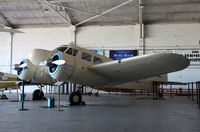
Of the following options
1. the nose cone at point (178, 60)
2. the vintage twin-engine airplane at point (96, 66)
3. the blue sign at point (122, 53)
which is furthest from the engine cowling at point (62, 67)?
the blue sign at point (122, 53)

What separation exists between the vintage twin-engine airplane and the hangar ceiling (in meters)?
11.9

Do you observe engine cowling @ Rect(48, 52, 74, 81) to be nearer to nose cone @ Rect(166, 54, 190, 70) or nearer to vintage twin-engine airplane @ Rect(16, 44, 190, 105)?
vintage twin-engine airplane @ Rect(16, 44, 190, 105)

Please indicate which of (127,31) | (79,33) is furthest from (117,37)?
(79,33)

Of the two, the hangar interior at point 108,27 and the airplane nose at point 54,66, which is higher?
the hangar interior at point 108,27

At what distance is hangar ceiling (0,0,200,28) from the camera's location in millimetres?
20686

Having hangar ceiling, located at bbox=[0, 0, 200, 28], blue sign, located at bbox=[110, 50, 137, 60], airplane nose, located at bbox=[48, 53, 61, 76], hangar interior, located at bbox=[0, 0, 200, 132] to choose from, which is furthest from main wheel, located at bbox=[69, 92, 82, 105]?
blue sign, located at bbox=[110, 50, 137, 60]

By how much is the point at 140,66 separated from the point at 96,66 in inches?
75.7

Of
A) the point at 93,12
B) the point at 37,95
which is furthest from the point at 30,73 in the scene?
the point at 93,12

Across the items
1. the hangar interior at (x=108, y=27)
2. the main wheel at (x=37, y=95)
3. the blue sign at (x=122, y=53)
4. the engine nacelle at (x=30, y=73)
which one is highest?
the hangar interior at (x=108, y=27)

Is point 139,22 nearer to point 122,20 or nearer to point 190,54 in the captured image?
point 122,20

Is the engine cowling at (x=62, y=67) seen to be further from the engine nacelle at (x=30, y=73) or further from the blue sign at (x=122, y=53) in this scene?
the blue sign at (x=122, y=53)

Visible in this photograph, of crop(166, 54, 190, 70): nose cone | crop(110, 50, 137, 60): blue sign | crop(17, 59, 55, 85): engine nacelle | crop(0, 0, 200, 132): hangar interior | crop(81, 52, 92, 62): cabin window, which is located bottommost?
crop(17, 59, 55, 85): engine nacelle

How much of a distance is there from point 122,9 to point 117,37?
13.4 ft

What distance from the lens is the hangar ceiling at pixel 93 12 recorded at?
67.9 ft
